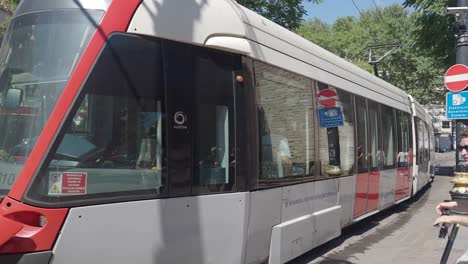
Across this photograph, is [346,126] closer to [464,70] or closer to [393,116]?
[464,70]

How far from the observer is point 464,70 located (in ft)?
28.4

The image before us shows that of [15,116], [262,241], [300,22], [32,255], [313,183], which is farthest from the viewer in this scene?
[300,22]

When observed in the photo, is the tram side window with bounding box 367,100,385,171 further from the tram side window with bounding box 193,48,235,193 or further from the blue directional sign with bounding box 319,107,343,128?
the tram side window with bounding box 193,48,235,193

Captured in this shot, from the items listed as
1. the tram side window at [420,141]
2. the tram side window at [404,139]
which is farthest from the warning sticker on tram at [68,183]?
the tram side window at [420,141]

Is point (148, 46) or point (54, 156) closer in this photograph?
point (54, 156)

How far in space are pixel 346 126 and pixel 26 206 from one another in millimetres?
6131

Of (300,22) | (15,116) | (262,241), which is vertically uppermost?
(300,22)

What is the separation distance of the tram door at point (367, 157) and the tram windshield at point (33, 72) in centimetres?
628

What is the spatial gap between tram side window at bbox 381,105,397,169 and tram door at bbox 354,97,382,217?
589mm

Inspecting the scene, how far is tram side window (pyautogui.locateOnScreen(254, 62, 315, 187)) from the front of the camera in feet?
18.8

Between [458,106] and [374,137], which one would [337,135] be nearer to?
[458,106]

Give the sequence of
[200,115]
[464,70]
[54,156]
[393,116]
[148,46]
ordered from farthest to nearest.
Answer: [393,116], [464,70], [200,115], [148,46], [54,156]

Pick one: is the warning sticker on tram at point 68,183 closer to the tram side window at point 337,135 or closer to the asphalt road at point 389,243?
the tram side window at point 337,135

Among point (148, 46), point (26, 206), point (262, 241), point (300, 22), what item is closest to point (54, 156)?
point (26, 206)
